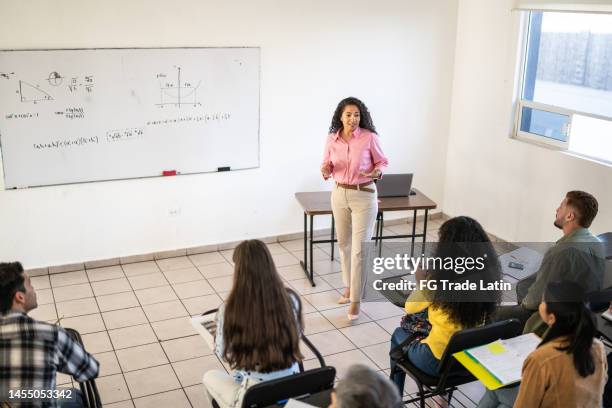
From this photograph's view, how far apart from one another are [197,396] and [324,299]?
1.60 metres

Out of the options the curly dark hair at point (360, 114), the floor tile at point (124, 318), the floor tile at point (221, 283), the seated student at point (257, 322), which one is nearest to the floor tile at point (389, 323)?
the floor tile at point (221, 283)

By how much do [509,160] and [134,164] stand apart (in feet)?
11.6

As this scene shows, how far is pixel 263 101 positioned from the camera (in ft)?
19.6

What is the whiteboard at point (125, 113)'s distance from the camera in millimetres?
5125

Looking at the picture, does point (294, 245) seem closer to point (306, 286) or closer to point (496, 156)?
point (306, 286)

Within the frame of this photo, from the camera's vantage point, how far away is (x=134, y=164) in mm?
5617

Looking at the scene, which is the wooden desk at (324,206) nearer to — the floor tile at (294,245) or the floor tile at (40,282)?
the floor tile at (294,245)

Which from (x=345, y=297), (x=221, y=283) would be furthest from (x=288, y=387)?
(x=221, y=283)

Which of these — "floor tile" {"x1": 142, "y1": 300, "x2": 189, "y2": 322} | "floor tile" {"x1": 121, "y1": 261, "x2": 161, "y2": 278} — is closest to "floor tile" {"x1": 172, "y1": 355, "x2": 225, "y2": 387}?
"floor tile" {"x1": 142, "y1": 300, "x2": 189, "y2": 322}

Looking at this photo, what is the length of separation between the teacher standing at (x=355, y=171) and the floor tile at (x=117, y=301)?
1768 millimetres

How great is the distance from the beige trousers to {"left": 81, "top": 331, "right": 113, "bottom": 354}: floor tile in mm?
1810

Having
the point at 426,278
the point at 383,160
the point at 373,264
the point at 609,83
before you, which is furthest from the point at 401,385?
the point at 609,83

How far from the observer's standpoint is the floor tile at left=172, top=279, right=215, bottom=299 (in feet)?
17.3

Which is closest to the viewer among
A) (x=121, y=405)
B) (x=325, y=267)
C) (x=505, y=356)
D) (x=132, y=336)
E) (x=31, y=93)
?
(x=505, y=356)
